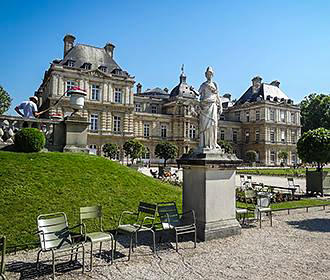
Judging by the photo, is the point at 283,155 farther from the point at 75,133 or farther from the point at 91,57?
the point at 75,133

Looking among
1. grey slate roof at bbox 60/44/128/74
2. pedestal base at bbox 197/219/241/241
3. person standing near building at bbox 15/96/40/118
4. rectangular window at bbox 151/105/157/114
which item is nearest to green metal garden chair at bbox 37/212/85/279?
pedestal base at bbox 197/219/241/241

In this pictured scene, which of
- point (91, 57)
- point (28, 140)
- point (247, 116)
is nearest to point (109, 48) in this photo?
point (91, 57)

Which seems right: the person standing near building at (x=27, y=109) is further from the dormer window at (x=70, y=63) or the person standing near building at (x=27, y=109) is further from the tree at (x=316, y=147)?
the dormer window at (x=70, y=63)

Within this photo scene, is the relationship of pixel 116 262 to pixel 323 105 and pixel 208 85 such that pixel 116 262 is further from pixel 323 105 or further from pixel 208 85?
pixel 323 105

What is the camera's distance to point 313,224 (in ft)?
28.6

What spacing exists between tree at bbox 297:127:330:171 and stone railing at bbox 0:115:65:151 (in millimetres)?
12174

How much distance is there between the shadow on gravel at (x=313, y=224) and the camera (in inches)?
322

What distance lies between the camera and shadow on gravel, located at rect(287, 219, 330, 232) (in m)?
8.18

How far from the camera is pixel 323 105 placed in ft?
216

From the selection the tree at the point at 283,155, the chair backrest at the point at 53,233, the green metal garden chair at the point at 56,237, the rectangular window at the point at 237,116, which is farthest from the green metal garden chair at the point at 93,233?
the rectangular window at the point at 237,116

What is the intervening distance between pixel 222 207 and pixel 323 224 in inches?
153

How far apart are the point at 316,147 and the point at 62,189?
12.6 meters

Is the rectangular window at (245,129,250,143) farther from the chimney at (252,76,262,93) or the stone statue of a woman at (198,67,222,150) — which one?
the stone statue of a woman at (198,67,222,150)

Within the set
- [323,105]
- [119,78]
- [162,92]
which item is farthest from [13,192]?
[323,105]
